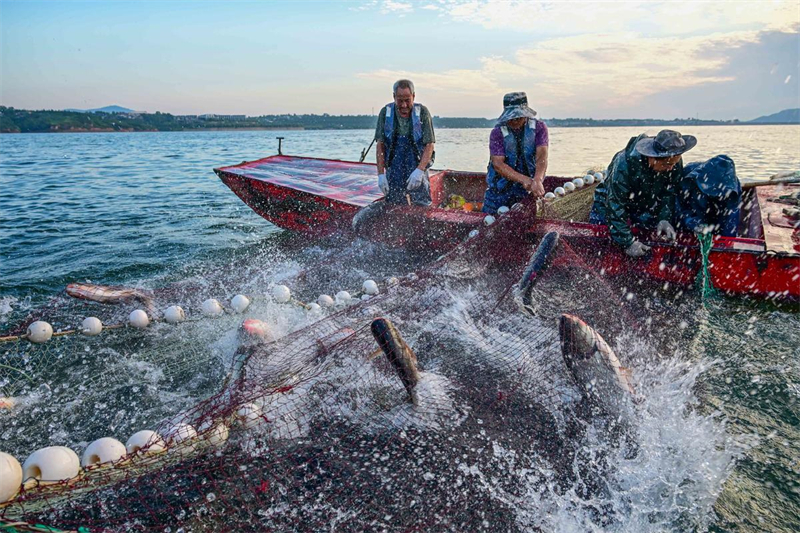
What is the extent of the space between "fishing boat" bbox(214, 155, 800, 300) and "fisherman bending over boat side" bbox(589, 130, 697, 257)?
0.19 meters

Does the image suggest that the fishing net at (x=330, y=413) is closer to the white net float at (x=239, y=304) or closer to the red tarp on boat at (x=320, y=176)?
the white net float at (x=239, y=304)

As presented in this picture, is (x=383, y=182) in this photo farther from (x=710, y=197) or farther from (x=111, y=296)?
(x=710, y=197)

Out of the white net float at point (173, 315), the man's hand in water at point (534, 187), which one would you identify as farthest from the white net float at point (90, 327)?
the man's hand in water at point (534, 187)

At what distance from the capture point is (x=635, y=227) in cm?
532

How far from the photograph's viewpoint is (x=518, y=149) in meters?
5.81

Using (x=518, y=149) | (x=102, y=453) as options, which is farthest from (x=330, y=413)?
(x=518, y=149)

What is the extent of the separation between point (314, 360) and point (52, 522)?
157cm

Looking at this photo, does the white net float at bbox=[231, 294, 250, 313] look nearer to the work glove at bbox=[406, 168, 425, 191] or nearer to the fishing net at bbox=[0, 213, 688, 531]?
the fishing net at bbox=[0, 213, 688, 531]

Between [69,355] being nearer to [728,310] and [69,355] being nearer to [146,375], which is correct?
[146,375]

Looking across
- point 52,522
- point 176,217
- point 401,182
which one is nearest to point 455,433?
point 52,522

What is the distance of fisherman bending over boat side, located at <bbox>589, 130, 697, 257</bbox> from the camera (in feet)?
15.3

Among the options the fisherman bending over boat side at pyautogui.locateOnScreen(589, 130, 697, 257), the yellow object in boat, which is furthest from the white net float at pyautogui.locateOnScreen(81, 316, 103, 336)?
the yellow object in boat

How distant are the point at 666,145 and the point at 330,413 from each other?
3.99 metres

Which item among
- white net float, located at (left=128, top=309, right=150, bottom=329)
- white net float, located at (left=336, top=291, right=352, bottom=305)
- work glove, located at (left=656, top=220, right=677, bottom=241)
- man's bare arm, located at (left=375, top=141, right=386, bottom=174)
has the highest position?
man's bare arm, located at (left=375, top=141, right=386, bottom=174)
